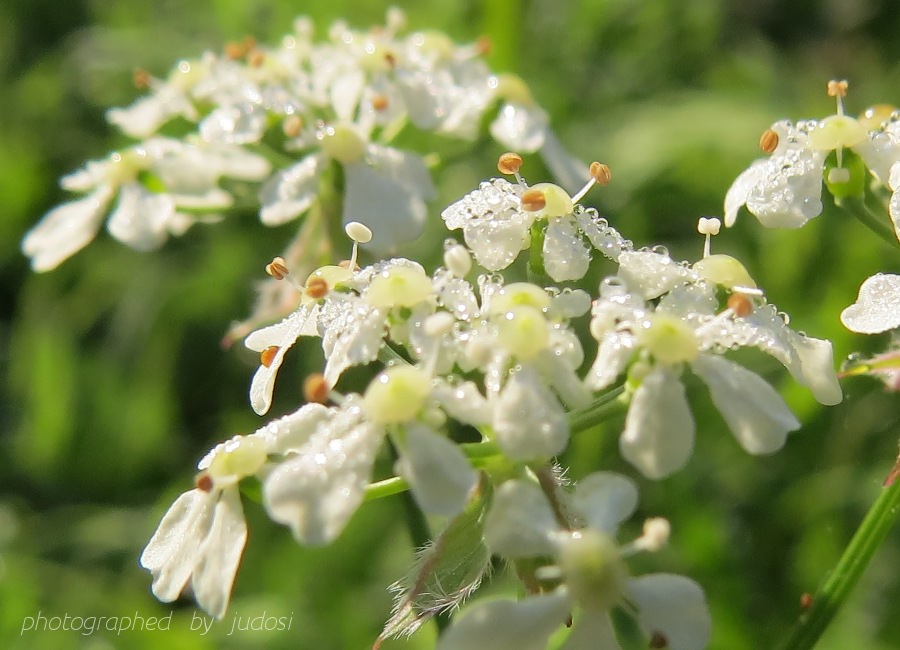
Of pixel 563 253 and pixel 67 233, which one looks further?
pixel 67 233

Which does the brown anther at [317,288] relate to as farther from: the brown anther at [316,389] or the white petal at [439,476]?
the white petal at [439,476]

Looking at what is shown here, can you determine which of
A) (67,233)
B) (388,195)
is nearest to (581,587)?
(388,195)

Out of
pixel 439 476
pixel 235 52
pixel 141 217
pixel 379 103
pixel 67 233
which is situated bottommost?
pixel 67 233

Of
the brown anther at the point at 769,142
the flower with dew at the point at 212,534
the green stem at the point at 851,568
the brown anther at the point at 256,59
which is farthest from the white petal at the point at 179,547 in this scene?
the brown anther at the point at 256,59

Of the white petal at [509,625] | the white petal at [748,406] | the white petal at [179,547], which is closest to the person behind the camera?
the white petal at [509,625]

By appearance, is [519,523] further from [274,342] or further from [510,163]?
[510,163]

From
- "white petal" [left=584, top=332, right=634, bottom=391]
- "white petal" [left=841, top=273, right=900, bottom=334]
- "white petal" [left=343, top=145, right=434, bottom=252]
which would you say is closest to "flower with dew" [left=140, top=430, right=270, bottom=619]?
"white petal" [left=584, top=332, right=634, bottom=391]
